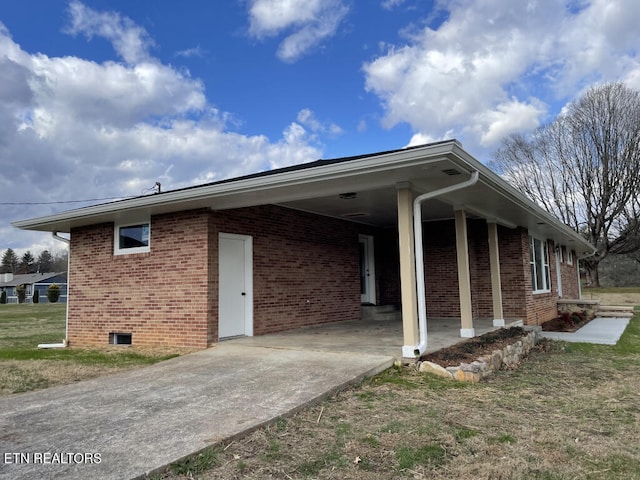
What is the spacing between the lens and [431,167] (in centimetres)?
535

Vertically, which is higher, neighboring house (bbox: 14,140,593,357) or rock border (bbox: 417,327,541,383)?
neighboring house (bbox: 14,140,593,357)

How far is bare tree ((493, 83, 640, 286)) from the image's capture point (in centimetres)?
2706

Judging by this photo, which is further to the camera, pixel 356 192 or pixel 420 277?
pixel 356 192

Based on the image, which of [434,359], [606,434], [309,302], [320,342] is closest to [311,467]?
[606,434]

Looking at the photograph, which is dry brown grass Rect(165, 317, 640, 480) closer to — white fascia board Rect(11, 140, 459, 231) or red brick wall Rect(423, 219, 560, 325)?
white fascia board Rect(11, 140, 459, 231)

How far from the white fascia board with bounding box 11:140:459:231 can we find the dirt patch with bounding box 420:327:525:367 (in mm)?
2698

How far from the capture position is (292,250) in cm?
951

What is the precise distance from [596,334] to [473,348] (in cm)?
577

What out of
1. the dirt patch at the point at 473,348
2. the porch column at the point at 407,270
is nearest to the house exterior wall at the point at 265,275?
the dirt patch at the point at 473,348

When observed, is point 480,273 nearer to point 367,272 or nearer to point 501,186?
point 367,272

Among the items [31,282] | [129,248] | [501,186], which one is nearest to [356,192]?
[501,186]

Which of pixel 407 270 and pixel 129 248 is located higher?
pixel 129 248

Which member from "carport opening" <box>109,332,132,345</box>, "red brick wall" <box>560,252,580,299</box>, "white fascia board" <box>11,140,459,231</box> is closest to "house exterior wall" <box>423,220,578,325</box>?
"white fascia board" <box>11,140,459,231</box>

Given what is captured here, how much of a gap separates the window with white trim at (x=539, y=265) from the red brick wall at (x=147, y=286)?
8756mm
